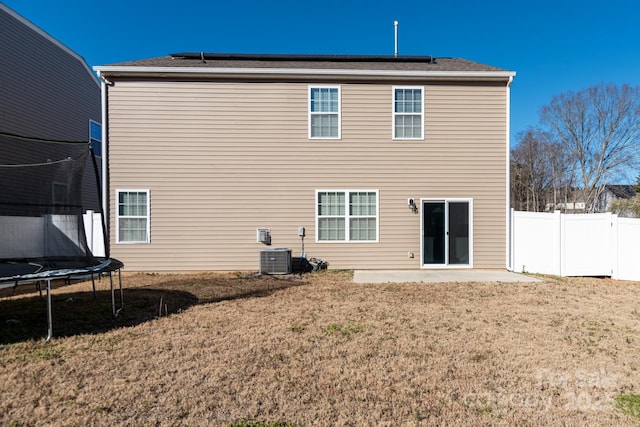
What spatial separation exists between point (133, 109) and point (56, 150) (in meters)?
3.43

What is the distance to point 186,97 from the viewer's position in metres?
8.98

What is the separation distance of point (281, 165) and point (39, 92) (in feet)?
31.4

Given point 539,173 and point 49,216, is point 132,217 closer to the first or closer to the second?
point 49,216

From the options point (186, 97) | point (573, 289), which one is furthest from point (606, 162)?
point (186, 97)

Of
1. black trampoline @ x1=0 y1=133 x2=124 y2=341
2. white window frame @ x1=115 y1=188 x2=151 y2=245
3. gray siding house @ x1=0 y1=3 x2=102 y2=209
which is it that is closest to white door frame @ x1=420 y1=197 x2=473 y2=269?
black trampoline @ x1=0 y1=133 x2=124 y2=341

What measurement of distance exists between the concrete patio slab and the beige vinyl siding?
0.36 m

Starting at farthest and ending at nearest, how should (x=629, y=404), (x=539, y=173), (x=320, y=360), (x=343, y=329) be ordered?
(x=539, y=173) < (x=343, y=329) < (x=320, y=360) < (x=629, y=404)

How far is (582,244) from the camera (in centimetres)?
822

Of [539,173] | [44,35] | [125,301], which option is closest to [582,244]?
[125,301]

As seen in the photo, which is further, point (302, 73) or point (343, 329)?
point (302, 73)

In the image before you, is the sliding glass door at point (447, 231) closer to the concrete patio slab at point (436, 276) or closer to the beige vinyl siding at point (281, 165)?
the beige vinyl siding at point (281, 165)

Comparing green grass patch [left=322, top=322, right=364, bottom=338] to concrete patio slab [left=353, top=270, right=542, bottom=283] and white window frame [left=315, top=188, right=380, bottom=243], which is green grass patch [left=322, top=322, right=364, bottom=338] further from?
white window frame [left=315, top=188, right=380, bottom=243]

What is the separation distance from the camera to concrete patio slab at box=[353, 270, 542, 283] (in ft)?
25.7

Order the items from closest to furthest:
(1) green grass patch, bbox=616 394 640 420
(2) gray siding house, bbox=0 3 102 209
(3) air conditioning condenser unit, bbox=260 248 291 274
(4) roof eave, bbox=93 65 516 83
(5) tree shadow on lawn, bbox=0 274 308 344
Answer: (1) green grass patch, bbox=616 394 640 420, (5) tree shadow on lawn, bbox=0 274 308 344, (3) air conditioning condenser unit, bbox=260 248 291 274, (4) roof eave, bbox=93 65 516 83, (2) gray siding house, bbox=0 3 102 209
